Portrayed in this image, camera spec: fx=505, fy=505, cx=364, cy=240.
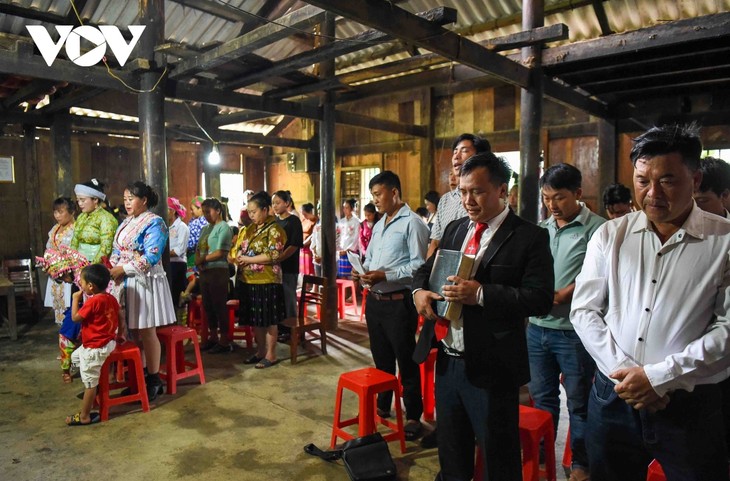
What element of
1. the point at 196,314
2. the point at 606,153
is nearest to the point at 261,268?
the point at 196,314

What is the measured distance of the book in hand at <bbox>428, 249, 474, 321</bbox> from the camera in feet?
7.57

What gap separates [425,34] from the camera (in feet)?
11.3

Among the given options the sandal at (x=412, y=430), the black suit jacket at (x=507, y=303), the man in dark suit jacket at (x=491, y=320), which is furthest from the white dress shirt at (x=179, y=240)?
the black suit jacket at (x=507, y=303)

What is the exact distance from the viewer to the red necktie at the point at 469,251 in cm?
244

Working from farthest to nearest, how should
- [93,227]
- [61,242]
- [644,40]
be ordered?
[61,242]
[93,227]
[644,40]

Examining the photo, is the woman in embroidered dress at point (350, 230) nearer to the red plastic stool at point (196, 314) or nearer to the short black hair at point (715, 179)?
the red plastic stool at point (196, 314)

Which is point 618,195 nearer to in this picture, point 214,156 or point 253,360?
point 253,360

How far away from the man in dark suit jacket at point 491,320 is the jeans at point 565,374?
2.85 feet

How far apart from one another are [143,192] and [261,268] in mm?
1449

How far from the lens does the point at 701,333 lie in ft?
6.12

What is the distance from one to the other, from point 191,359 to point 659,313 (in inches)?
207

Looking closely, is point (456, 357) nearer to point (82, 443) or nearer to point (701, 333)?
point (701, 333)

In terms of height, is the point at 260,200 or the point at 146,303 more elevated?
the point at 260,200

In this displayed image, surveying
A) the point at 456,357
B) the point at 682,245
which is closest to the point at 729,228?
the point at 682,245
